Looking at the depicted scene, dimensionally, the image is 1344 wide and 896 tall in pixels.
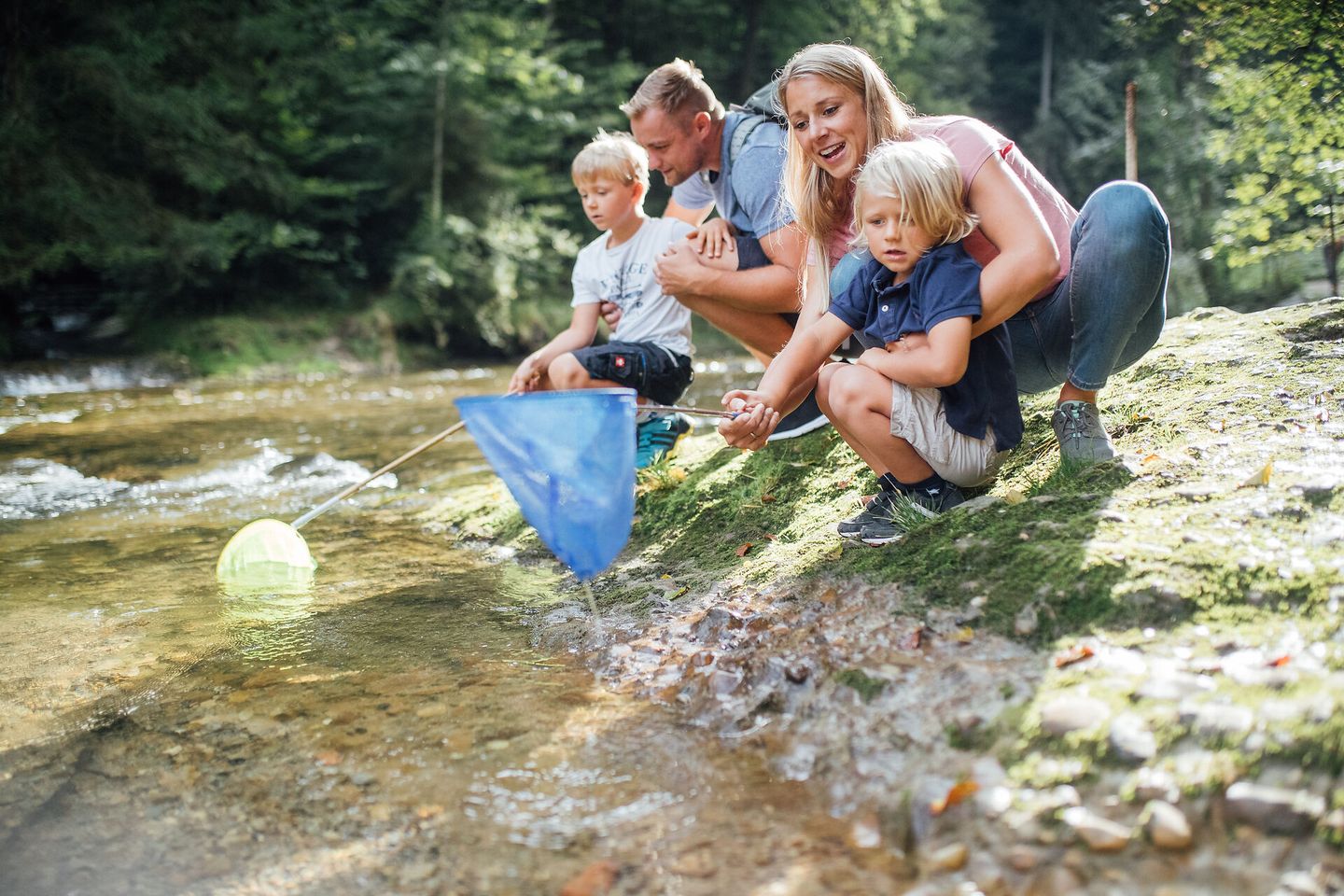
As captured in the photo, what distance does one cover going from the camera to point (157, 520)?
4504 millimetres

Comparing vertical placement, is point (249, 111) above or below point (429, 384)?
above

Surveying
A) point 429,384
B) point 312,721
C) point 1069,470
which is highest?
point 1069,470

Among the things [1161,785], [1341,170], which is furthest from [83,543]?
[1341,170]

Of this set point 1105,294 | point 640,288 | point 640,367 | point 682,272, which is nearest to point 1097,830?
point 1105,294

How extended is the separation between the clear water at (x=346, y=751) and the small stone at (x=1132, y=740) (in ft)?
1.41

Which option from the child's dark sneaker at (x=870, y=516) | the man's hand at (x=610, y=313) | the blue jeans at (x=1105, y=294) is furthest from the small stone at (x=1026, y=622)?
the man's hand at (x=610, y=313)

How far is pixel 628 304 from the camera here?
13.6 feet

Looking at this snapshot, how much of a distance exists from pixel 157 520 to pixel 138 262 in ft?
29.3

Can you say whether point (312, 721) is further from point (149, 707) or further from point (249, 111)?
point (249, 111)

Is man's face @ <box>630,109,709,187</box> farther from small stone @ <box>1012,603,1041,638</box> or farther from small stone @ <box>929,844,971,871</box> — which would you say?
small stone @ <box>929,844,971,871</box>

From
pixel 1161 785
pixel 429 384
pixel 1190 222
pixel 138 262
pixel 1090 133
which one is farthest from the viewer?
pixel 1090 133

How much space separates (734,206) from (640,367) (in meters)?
0.71

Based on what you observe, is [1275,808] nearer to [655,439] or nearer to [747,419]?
[747,419]

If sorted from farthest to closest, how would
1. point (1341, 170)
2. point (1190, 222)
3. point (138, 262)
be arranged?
point (1190, 222)
point (138, 262)
point (1341, 170)
